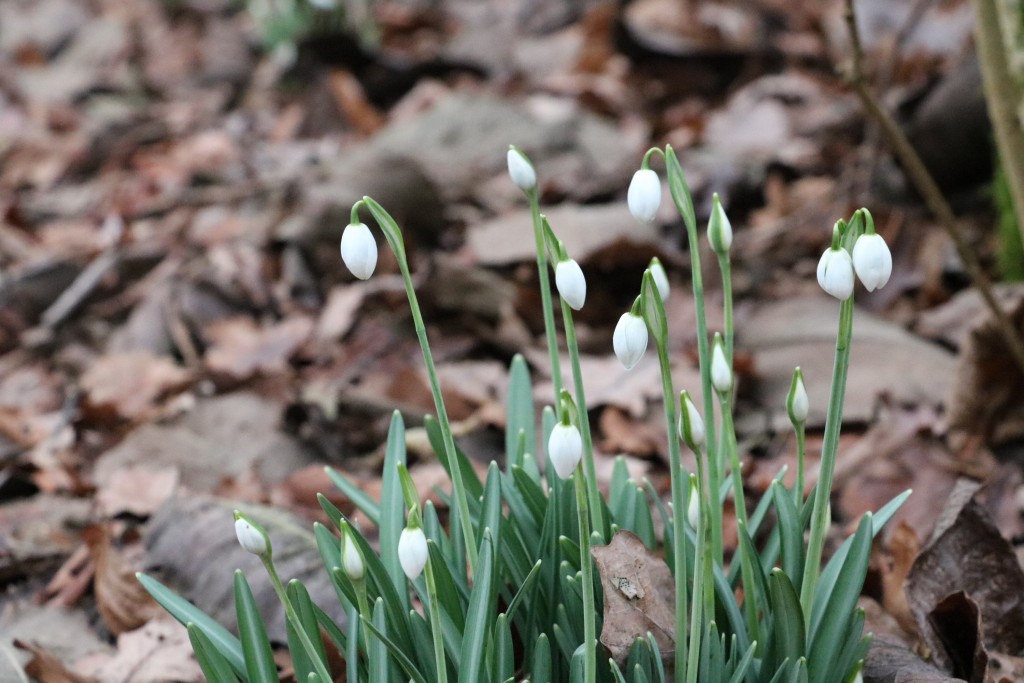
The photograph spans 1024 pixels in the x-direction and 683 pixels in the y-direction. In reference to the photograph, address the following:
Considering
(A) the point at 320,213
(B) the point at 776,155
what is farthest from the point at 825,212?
(A) the point at 320,213

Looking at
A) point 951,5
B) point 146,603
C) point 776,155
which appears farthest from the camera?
point 951,5

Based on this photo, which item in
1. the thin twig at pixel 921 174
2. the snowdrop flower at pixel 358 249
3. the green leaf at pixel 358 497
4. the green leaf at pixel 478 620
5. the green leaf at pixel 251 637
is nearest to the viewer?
the snowdrop flower at pixel 358 249

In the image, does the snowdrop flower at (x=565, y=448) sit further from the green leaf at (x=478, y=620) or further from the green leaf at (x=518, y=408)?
the green leaf at (x=518, y=408)

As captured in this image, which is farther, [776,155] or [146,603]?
[776,155]

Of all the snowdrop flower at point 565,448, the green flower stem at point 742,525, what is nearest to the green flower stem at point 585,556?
the snowdrop flower at point 565,448

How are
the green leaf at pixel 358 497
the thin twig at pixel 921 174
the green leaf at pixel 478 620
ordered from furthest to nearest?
1. the thin twig at pixel 921 174
2. the green leaf at pixel 358 497
3. the green leaf at pixel 478 620

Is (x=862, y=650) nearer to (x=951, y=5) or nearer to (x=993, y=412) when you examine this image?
(x=993, y=412)

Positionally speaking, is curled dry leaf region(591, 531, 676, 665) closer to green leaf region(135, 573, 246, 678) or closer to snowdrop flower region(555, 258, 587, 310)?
snowdrop flower region(555, 258, 587, 310)
